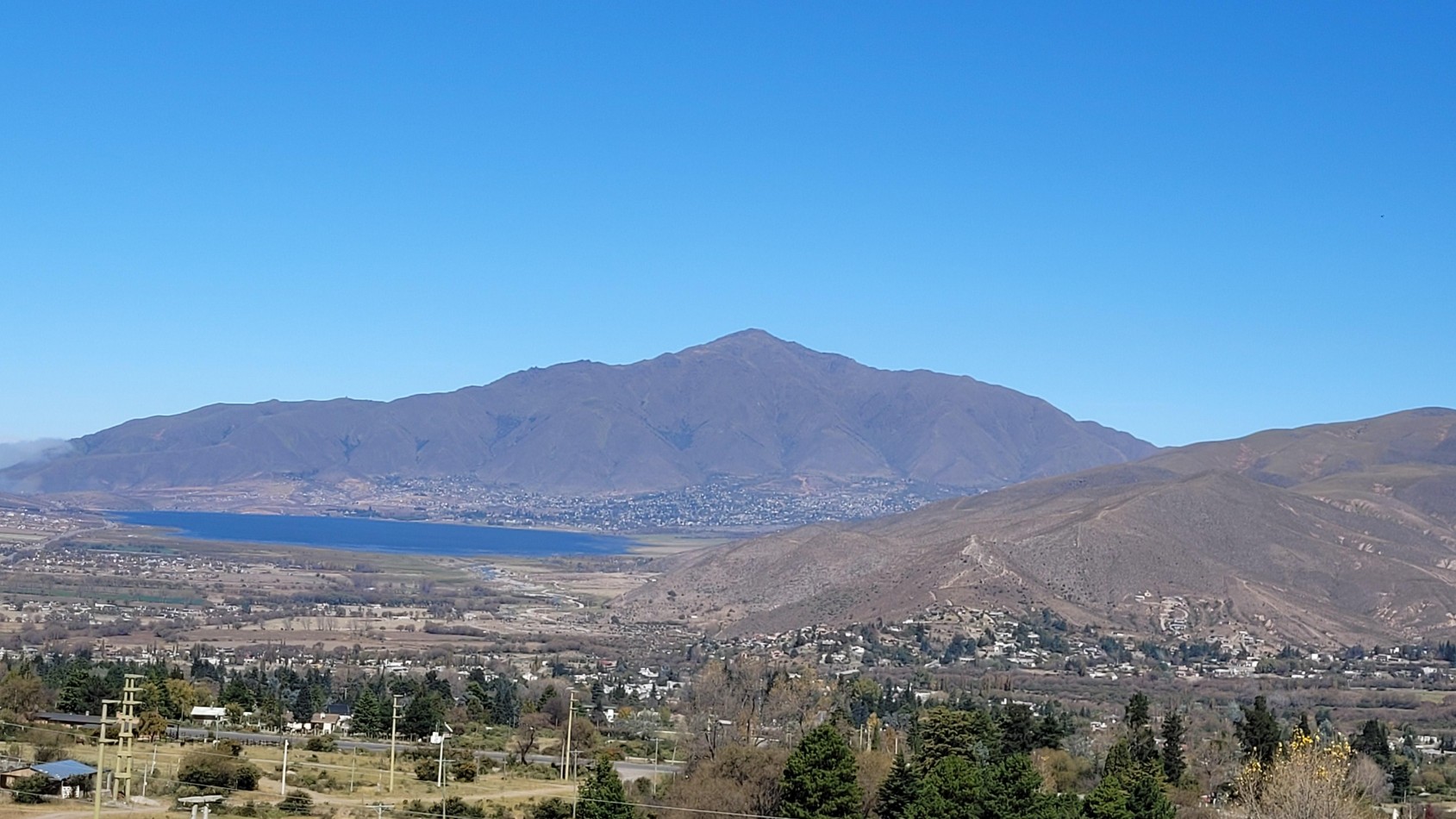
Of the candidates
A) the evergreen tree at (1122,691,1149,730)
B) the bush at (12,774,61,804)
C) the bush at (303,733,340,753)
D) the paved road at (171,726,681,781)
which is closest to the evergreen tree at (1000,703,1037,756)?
the evergreen tree at (1122,691,1149,730)

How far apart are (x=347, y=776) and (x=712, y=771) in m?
12.0

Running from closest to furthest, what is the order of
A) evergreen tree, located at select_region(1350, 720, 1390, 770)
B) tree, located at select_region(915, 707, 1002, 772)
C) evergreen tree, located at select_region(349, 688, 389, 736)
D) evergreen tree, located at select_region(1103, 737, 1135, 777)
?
evergreen tree, located at select_region(1103, 737, 1135, 777), tree, located at select_region(915, 707, 1002, 772), evergreen tree, located at select_region(1350, 720, 1390, 770), evergreen tree, located at select_region(349, 688, 389, 736)

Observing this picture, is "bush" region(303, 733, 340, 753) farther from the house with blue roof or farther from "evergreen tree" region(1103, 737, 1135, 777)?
"evergreen tree" region(1103, 737, 1135, 777)

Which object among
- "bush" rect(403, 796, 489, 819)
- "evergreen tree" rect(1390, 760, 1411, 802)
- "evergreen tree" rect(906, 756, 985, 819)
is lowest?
"evergreen tree" rect(1390, 760, 1411, 802)

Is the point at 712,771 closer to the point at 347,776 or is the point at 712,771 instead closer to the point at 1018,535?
the point at 347,776

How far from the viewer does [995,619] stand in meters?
129

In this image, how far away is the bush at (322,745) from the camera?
2345 inches

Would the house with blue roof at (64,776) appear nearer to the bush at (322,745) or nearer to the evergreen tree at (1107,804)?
the bush at (322,745)

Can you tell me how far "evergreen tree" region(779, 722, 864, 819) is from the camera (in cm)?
4381

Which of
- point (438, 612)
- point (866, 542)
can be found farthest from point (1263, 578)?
point (438, 612)

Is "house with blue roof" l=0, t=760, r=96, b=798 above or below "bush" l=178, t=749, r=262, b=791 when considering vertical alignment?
above

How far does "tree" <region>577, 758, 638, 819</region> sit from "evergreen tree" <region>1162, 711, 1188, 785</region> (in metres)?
21.6

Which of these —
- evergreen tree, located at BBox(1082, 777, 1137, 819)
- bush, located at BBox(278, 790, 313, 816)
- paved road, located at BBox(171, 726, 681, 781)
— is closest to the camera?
evergreen tree, located at BBox(1082, 777, 1137, 819)

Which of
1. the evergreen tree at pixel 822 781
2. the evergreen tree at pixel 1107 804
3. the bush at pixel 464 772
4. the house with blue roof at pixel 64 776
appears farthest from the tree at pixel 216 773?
the evergreen tree at pixel 1107 804
